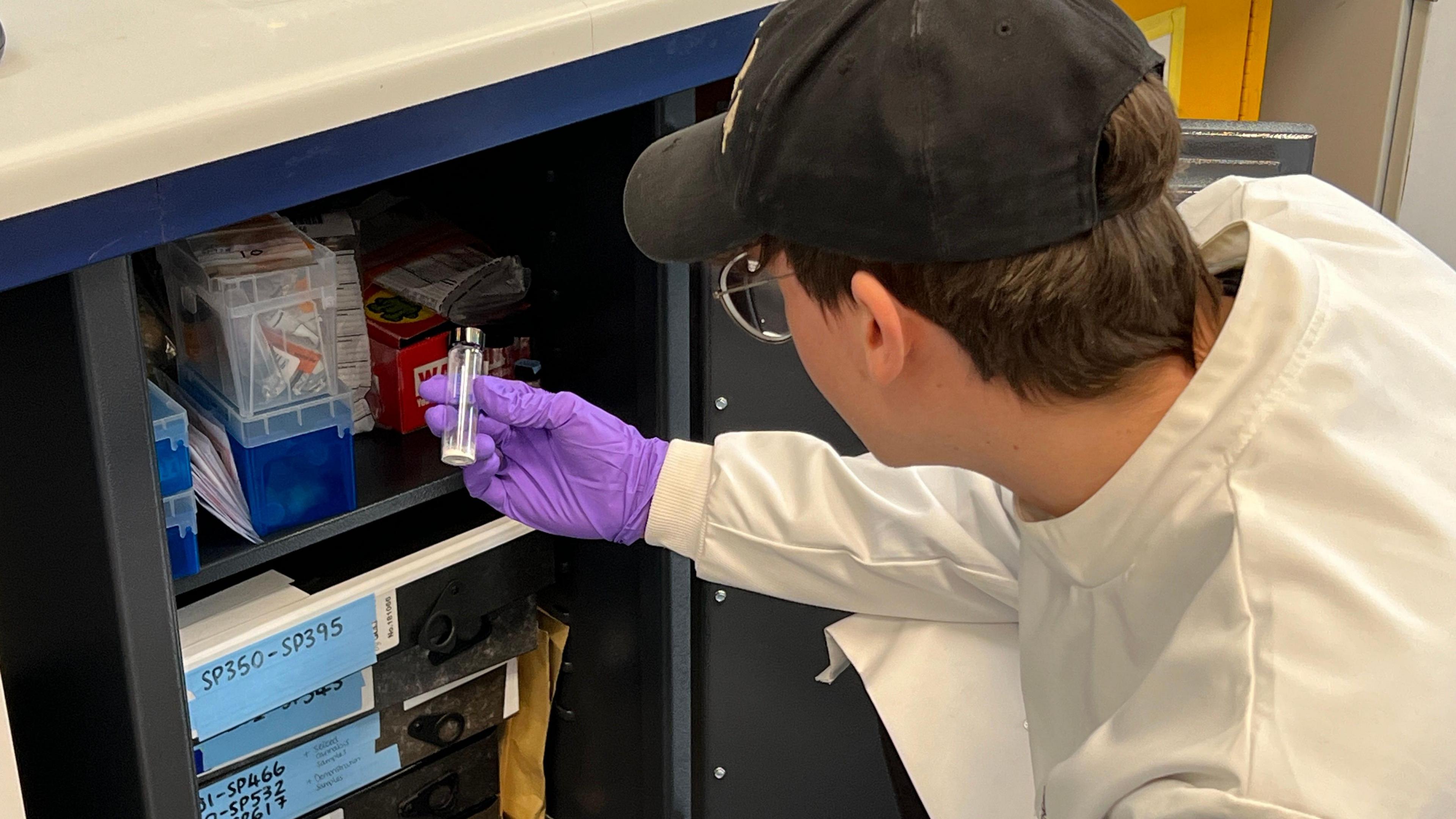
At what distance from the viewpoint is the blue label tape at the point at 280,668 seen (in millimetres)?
998

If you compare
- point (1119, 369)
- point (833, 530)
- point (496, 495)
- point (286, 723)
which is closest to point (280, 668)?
point (286, 723)

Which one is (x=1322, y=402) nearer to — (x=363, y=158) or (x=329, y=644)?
(x=363, y=158)

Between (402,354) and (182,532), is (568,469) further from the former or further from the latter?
(182,532)

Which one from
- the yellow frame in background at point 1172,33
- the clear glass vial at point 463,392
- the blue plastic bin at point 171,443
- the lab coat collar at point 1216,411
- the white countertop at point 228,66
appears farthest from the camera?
the yellow frame in background at point 1172,33

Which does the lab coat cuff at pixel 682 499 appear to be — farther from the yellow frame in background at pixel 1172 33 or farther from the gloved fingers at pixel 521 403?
the yellow frame in background at pixel 1172 33

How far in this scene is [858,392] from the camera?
89cm

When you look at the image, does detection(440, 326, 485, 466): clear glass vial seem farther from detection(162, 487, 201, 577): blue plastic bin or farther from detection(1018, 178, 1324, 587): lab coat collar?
detection(1018, 178, 1324, 587): lab coat collar

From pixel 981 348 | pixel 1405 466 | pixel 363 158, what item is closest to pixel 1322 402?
→ pixel 1405 466

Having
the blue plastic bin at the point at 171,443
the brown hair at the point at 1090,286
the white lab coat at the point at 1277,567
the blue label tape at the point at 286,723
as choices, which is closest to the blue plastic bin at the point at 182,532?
the blue plastic bin at the point at 171,443

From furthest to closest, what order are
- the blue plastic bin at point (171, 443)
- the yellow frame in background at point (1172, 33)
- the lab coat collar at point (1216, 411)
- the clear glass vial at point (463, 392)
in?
the yellow frame in background at point (1172, 33), the clear glass vial at point (463, 392), the blue plastic bin at point (171, 443), the lab coat collar at point (1216, 411)

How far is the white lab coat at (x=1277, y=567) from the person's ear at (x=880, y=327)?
15cm

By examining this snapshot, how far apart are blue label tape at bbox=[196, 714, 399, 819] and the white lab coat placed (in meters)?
0.56

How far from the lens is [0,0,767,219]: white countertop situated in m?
0.68

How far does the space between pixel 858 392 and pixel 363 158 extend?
1.09 feet
